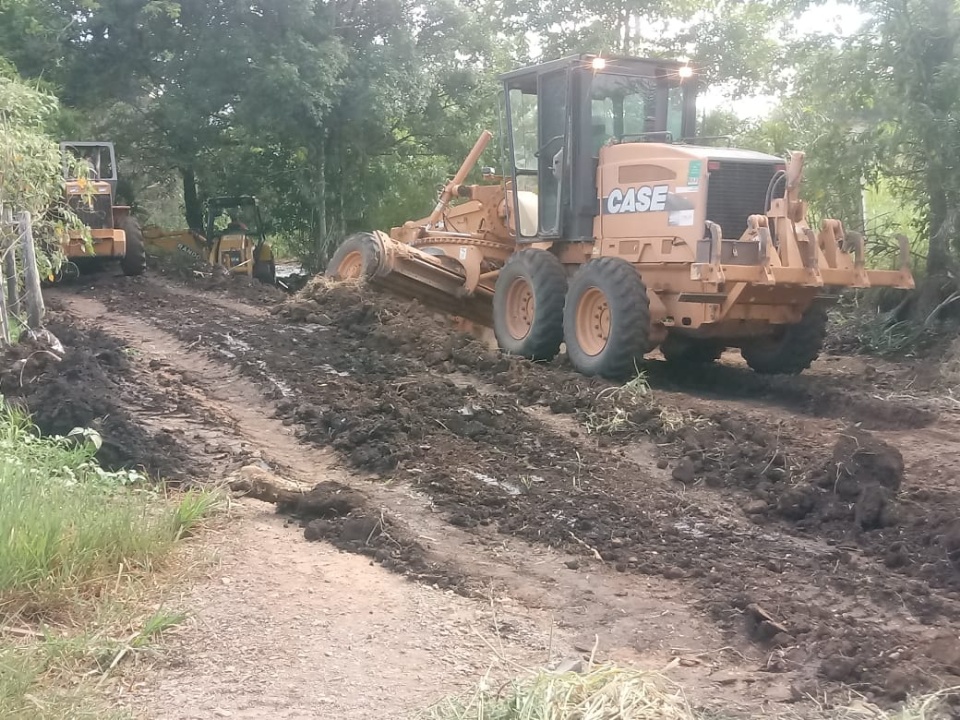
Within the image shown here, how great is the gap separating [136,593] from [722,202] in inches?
247

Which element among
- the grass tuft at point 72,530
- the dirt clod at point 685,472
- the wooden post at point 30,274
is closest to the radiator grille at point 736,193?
the dirt clod at point 685,472

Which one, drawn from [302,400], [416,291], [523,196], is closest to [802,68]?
[523,196]

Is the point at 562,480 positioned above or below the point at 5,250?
below

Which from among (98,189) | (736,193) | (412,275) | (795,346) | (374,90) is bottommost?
(795,346)

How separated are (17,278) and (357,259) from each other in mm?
3825

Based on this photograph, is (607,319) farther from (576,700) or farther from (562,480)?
(576,700)

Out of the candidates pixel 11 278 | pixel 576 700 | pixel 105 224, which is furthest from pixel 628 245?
pixel 105 224

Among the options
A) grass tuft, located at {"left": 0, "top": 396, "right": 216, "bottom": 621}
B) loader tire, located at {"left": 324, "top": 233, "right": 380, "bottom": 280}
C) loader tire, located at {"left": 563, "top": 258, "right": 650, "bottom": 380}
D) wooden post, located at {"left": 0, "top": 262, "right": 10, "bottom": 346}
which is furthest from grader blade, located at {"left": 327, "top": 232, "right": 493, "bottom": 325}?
grass tuft, located at {"left": 0, "top": 396, "right": 216, "bottom": 621}

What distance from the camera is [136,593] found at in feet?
14.1

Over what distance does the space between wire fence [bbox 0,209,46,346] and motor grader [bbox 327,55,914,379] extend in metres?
3.52

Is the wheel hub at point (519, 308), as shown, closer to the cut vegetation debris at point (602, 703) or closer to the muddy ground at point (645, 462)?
the muddy ground at point (645, 462)

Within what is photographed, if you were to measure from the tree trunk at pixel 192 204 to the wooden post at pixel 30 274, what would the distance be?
523 inches

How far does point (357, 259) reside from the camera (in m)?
11.8

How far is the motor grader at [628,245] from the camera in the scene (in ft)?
28.9
